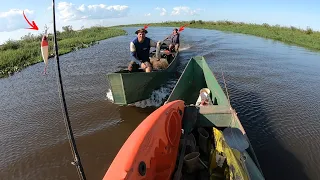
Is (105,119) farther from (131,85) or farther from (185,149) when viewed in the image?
(185,149)

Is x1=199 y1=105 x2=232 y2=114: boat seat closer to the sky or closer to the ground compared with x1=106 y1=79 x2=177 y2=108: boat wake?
closer to the sky

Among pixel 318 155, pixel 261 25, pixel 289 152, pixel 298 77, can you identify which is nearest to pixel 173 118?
pixel 289 152

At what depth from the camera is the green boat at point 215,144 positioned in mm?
4125

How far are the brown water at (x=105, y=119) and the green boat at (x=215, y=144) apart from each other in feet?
4.48

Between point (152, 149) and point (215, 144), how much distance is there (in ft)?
5.17

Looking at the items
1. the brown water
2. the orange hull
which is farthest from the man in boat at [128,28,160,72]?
the orange hull

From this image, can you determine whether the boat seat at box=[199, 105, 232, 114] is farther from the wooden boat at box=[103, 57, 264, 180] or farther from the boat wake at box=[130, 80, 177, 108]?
the boat wake at box=[130, 80, 177, 108]

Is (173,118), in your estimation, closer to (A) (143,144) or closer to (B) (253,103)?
(A) (143,144)

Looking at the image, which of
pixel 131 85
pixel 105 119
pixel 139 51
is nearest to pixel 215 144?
pixel 131 85

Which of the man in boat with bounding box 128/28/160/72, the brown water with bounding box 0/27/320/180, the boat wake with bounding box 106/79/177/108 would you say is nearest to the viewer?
the brown water with bounding box 0/27/320/180

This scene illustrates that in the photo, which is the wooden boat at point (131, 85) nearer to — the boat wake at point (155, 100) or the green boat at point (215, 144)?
the boat wake at point (155, 100)

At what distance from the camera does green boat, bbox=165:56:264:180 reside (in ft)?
13.5

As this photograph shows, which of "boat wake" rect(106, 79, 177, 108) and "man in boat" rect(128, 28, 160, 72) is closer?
"man in boat" rect(128, 28, 160, 72)

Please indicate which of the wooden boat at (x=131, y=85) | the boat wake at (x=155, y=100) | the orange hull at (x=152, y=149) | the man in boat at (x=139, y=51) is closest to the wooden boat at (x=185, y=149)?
the orange hull at (x=152, y=149)
